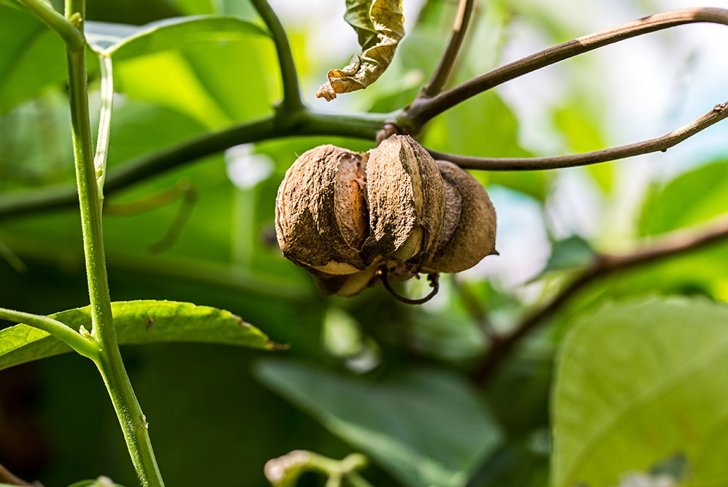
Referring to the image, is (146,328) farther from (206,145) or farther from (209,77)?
(209,77)

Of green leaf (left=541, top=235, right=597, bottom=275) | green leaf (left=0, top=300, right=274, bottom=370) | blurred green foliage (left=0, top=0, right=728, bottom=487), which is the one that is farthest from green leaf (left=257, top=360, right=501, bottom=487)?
green leaf (left=0, top=300, right=274, bottom=370)

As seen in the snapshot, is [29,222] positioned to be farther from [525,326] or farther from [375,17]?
[375,17]

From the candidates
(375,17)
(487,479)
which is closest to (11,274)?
(487,479)

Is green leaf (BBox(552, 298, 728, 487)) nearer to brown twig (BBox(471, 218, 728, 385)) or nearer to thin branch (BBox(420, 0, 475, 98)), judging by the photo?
thin branch (BBox(420, 0, 475, 98))

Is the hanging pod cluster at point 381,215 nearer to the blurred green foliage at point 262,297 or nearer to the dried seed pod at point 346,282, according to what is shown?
the dried seed pod at point 346,282

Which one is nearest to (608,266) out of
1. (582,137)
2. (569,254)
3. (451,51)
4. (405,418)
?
(569,254)

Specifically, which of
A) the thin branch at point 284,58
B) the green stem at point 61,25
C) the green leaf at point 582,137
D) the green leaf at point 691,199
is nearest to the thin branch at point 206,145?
the thin branch at point 284,58

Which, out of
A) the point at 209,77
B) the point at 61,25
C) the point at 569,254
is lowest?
the point at 569,254
